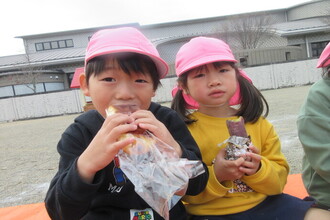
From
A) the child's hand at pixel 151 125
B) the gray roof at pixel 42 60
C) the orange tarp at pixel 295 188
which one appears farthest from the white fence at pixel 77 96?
the child's hand at pixel 151 125

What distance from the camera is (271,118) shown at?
18.9 ft

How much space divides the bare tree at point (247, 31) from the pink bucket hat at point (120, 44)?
71.2ft

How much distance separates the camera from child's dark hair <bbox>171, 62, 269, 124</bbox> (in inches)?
63.9

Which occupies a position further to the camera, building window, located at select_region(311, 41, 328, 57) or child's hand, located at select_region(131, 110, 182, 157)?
building window, located at select_region(311, 41, 328, 57)

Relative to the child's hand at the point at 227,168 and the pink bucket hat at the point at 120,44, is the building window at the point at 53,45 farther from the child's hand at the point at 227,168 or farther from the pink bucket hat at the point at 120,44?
the child's hand at the point at 227,168

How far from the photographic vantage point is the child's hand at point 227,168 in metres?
1.32

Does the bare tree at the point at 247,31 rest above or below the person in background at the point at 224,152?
above

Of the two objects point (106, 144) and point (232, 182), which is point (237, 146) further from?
point (106, 144)

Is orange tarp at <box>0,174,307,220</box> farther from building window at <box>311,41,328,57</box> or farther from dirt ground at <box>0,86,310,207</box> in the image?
building window at <box>311,41,328,57</box>

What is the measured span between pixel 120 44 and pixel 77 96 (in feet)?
51.1

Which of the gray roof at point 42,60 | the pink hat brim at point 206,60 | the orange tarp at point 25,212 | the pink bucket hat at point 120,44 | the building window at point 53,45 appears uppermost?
the building window at point 53,45

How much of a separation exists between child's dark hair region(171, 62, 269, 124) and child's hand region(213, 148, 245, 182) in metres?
0.32

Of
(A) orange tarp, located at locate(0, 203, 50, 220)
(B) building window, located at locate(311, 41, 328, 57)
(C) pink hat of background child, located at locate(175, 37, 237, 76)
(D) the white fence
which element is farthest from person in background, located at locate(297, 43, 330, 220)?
(B) building window, located at locate(311, 41, 328, 57)

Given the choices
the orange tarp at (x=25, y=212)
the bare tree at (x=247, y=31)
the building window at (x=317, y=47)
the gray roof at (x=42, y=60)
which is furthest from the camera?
the bare tree at (x=247, y=31)
